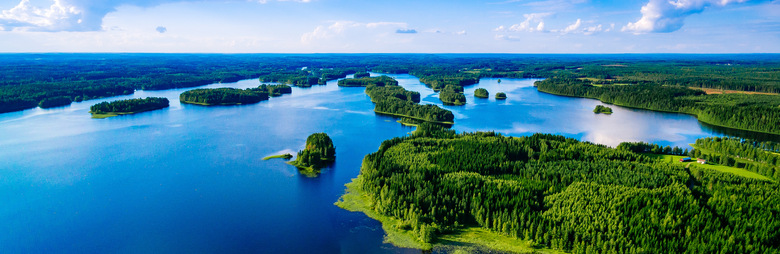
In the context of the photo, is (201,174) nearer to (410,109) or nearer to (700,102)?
(410,109)

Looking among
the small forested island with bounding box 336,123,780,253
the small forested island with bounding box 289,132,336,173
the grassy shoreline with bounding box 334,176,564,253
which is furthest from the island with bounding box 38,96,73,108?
the grassy shoreline with bounding box 334,176,564,253

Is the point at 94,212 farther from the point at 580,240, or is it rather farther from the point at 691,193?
the point at 691,193

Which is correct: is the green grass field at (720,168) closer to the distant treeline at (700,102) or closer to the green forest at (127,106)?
the distant treeline at (700,102)

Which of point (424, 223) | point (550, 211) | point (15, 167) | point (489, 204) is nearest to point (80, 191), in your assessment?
point (15, 167)

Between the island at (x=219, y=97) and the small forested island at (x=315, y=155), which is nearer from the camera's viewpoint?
the small forested island at (x=315, y=155)

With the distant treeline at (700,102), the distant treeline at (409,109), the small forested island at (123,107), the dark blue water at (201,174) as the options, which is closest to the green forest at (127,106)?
the small forested island at (123,107)
